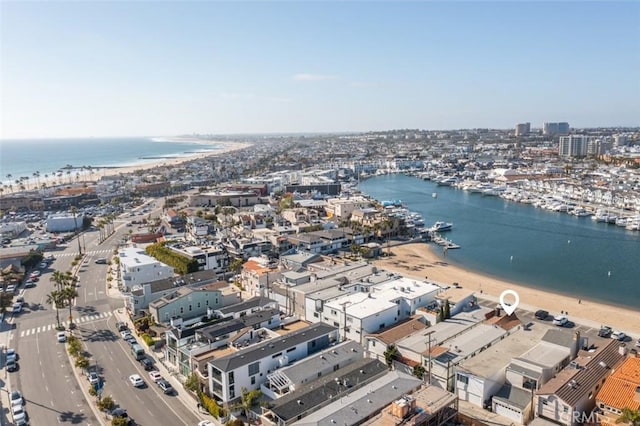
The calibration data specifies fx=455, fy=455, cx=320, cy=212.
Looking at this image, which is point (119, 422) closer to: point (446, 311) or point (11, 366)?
point (11, 366)

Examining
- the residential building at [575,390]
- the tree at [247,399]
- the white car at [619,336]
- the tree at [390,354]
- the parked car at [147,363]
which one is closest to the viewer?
the residential building at [575,390]

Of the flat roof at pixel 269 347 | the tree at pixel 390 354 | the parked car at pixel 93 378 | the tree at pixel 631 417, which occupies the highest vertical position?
the tree at pixel 631 417

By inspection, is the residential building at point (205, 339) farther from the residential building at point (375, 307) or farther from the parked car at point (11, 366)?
the parked car at point (11, 366)

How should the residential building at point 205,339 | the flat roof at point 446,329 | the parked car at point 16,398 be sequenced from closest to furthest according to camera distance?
the parked car at point 16,398 → the residential building at point 205,339 → the flat roof at point 446,329

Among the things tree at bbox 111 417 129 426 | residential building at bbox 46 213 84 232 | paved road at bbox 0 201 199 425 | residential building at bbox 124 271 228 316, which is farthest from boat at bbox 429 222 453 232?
residential building at bbox 46 213 84 232

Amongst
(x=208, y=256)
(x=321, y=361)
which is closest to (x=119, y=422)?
(x=321, y=361)

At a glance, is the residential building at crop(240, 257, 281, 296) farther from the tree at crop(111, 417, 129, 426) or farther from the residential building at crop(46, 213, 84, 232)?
the residential building at crop(46, 213, 84, 232)

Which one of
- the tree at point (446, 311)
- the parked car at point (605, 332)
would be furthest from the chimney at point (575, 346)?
the tree at point (446, 311)
